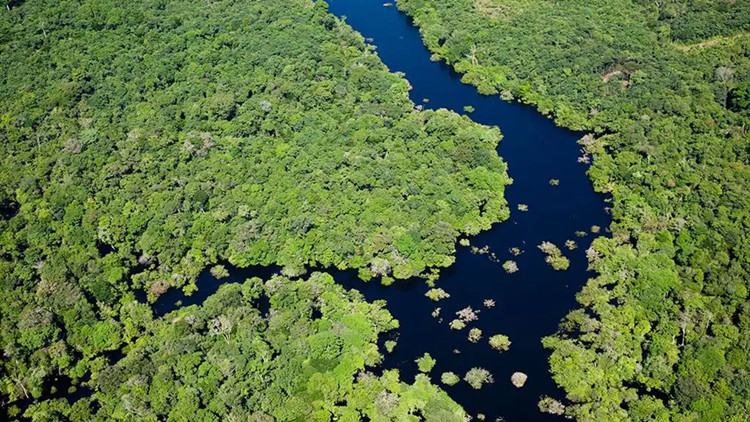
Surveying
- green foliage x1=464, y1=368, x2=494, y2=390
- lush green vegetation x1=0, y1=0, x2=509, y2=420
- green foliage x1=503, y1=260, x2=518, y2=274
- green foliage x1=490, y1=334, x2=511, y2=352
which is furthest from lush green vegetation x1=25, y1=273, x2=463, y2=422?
green foliage x1=503, y1=260, x2=518, y2=274

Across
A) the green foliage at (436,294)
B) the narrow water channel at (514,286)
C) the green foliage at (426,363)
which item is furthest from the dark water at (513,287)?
the green foliage at (426,363)

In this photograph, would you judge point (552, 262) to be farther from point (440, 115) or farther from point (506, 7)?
point (506, 7)

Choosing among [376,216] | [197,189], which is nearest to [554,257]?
[376,216]

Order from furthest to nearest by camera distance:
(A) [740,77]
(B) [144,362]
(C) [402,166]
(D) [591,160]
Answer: (A) [740,77] < (D) [591,160] < (C) [402,166] < (B) [144,362]

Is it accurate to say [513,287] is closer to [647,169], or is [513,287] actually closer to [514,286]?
[514,286]

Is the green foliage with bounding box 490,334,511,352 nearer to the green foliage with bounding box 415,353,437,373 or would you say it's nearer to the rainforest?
the rainforest

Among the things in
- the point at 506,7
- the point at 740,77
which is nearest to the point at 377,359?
the point at 740,77
